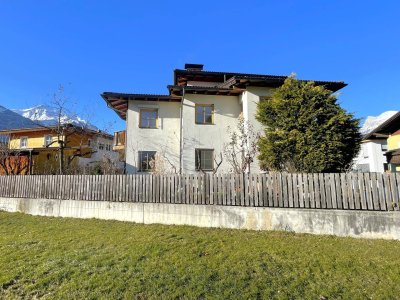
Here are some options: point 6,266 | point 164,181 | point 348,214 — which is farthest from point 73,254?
point 348,214

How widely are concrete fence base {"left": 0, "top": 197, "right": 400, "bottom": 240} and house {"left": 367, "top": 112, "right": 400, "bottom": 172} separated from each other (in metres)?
10.6

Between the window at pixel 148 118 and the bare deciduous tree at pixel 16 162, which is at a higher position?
the window at pixel 148 118

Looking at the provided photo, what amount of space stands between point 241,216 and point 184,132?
363 inches

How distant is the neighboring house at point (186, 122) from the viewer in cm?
1618

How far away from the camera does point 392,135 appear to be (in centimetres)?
1638

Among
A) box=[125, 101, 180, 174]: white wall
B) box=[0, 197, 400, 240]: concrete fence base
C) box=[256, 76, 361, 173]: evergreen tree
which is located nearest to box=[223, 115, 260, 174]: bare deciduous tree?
box=[256, 76, 361, 173]: evergreen tree

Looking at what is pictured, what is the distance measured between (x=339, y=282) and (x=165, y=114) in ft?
48.9

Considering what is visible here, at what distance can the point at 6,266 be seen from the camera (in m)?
5.13

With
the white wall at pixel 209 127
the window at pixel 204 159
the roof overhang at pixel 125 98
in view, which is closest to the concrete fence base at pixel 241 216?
the white wall at pixel 209 127

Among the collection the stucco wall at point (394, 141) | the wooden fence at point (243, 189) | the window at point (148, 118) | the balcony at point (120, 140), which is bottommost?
the wooden fence at point (243, 189)

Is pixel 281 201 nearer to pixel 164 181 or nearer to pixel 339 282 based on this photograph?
pixel 339 282

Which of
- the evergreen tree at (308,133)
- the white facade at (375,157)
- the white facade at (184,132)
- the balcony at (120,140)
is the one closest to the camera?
the evergreen tree at (308,133)

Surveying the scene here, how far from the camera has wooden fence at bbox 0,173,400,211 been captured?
700 cm

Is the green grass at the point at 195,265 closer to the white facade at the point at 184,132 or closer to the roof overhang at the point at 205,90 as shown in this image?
the white facade at the point at 184,132
